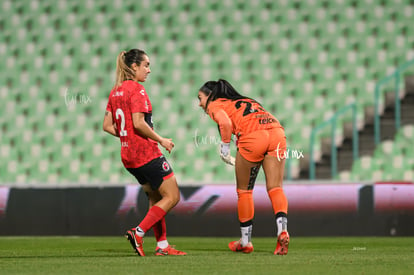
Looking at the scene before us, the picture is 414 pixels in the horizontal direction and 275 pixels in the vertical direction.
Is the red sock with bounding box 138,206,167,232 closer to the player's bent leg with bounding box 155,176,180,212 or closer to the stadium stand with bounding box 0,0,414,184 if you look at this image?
the player's bent leg with bounding box 155,176,180,212

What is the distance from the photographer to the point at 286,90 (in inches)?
492

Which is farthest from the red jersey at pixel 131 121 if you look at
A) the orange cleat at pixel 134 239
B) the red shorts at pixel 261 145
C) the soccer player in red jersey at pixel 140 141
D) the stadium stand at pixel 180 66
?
the stadium stand at pixel 180 66

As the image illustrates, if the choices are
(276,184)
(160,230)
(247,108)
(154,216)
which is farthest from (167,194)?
(247,108)

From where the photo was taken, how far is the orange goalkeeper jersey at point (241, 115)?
19.6ft

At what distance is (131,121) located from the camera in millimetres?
5648

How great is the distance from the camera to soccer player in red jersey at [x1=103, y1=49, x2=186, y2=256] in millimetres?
5535

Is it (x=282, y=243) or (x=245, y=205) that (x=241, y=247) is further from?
(x=282, y=243)

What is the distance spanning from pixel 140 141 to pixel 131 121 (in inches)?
6.9

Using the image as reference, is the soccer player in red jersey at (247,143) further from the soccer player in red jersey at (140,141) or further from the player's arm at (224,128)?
the soccer player in red jersey at (140,141)

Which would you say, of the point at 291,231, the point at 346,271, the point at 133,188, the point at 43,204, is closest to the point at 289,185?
the point at 291,231

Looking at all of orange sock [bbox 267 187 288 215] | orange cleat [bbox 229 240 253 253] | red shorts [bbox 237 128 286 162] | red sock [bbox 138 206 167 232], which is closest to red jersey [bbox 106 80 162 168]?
red sock [bbox 138 206 167 232]

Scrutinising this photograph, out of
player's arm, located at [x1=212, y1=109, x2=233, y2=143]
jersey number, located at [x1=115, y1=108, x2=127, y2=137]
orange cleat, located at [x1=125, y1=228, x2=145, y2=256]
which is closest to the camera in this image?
orange cleat, located at [x1=125, y1=228, x2=145, y2=256]

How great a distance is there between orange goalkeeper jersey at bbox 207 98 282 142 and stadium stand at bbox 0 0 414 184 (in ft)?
18.1

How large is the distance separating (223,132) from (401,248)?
2.12 m
